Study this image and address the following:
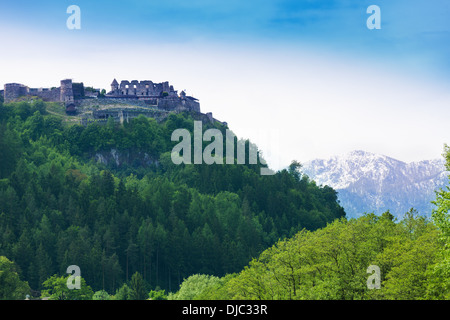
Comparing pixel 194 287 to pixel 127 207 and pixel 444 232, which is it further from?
pixel 444 232

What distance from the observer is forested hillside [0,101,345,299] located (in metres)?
117

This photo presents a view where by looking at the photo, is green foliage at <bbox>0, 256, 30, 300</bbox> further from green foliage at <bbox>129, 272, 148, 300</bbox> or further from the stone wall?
the stone wall

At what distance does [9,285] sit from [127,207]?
1802 inches

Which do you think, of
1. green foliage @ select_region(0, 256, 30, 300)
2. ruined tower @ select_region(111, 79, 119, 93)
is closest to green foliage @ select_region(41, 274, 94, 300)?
green foliage @ select_region(0, 256, 30, 300)

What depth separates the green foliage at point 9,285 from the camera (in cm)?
9369

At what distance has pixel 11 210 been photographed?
127188mm

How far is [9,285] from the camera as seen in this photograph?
314 feet

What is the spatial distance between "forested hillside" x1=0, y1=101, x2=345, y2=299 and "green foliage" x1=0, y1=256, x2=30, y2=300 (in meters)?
0.21

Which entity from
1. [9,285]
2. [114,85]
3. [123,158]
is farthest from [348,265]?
[114,85]

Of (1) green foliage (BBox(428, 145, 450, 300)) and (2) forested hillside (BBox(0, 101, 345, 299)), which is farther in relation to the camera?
(2) forested hillside (BBox(0, 101, 345, 299))

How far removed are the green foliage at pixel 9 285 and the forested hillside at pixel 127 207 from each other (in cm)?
21
